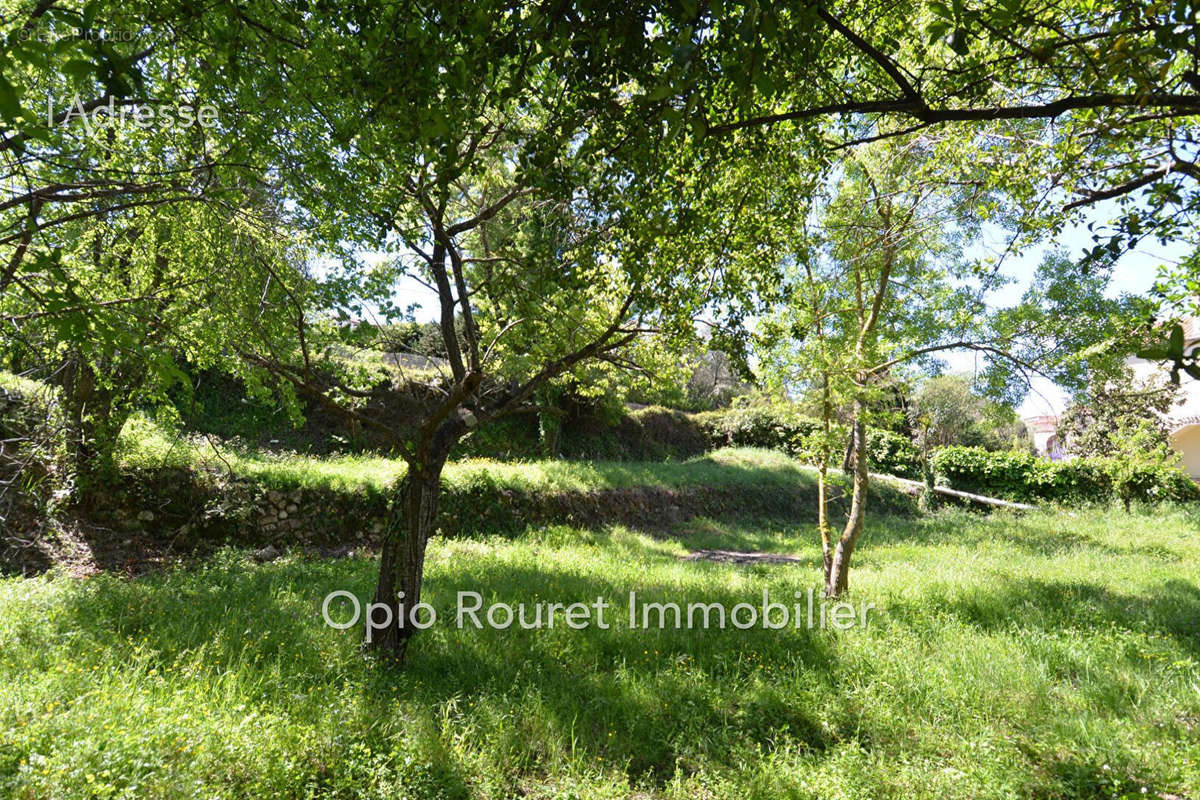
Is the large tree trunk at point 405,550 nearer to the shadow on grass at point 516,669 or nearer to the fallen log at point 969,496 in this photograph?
the shadow on grass at point 516,669

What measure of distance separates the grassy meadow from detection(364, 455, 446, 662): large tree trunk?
0.38 metres

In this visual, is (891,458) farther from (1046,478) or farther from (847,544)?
(847,544)

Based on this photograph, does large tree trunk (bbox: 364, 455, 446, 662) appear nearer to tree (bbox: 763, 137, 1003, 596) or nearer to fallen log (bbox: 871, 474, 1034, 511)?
tree (bbox: 763, 137, 1003, 596)

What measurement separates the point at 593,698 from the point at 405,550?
2173 mm

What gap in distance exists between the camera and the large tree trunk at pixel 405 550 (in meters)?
5.19

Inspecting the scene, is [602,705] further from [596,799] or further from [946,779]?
A: [946,779]

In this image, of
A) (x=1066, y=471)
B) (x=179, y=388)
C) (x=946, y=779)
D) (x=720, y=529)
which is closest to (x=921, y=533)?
(x=720, y=529)

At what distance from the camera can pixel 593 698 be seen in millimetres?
4625

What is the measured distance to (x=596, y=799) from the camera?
136 inches

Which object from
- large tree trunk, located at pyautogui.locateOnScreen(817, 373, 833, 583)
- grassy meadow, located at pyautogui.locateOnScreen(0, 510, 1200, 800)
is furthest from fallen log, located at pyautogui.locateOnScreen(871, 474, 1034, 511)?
large tree trunk, located at pyautogui.locateOnScreen(817, 373, 833, 583)

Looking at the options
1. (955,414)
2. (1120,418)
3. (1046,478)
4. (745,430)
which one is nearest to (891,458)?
(1046,478)

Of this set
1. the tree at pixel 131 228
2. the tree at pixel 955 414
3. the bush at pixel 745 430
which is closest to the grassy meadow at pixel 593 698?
the tree at pixel 131 228

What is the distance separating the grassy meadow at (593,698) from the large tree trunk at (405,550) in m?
0.38

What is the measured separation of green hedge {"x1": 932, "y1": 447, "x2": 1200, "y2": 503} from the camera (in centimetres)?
1602
